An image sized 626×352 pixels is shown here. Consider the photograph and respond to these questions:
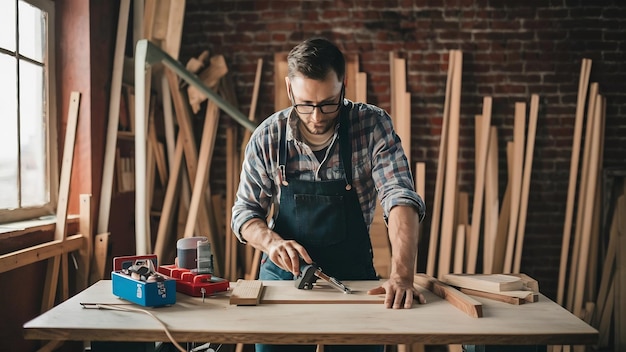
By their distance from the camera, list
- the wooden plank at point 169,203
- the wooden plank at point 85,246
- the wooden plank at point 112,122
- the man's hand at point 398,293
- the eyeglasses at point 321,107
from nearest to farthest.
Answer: the man's hand at point 398,293 < the eyeglasses at point 321,107 < the wooden plank at point 85,246 < the wooden plank at point 112,122 < the wooden plank at point 169,203

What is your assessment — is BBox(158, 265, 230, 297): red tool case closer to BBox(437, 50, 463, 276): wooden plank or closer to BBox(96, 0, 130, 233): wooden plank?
BBox(96, 0, 130, 233): wooden plank

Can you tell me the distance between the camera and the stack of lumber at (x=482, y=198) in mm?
4047

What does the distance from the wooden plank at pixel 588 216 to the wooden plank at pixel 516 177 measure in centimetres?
46

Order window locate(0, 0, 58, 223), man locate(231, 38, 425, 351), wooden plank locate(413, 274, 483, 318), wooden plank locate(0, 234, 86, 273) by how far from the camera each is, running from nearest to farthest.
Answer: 1. wooden plank locate(413, 274, 483, 318)
2. man locate(231, 38, 425, 351)
3. wooden plank locate(0, 234, 86, 273)
4. window locate(0, 0, 58, 223)

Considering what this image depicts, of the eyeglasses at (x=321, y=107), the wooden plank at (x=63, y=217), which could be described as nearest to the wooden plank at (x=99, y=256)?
the wooden plank at (x=63, y=217)

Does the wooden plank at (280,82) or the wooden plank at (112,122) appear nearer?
the wooden plank at (112,122)

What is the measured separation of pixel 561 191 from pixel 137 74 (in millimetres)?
3077

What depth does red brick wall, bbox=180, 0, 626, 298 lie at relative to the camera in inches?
168

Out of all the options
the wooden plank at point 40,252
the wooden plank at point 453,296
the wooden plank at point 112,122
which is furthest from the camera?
the wooden plank at point 112,122

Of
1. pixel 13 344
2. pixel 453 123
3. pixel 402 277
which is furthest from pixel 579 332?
pixel 453 123

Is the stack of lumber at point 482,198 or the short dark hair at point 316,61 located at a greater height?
the short dark hair at point 316,61

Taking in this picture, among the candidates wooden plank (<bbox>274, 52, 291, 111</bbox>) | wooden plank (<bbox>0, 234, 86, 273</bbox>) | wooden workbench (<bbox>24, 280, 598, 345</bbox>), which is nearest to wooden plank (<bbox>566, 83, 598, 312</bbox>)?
wooden plank (<bbox>274, 52, 291, 111</bbox>)

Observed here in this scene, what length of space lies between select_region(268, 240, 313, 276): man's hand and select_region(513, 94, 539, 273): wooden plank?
2.47 metres

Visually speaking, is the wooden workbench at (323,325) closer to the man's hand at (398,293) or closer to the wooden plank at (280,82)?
the man's hand at (398,293)
